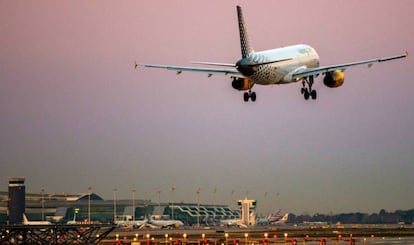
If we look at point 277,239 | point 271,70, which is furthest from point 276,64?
point 277,239

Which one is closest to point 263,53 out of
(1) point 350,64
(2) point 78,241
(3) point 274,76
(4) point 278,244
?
(3) point 274,76

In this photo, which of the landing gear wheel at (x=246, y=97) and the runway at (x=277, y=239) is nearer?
the landing gear wheel at (x=246, y=97)

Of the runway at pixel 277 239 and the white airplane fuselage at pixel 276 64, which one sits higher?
the white airplane fuselage at pixel 276 64

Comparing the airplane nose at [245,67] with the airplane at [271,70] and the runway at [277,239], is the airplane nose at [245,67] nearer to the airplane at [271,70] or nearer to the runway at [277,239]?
the airplane at [271,70]

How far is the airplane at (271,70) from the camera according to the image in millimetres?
117875

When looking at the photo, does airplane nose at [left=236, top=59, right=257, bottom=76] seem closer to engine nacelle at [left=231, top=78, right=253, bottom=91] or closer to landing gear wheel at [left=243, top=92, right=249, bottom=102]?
engine nacelle at [left=231, top=78, right=253, bottom=91]

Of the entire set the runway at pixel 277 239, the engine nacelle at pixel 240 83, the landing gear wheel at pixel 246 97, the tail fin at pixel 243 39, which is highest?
the tail fin at pixel 243 39

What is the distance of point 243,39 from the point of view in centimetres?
12131

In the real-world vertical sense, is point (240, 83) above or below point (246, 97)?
above

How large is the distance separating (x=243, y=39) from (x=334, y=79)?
40.6 ft

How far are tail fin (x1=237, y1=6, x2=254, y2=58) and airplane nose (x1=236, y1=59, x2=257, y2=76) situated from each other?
3.05 metres

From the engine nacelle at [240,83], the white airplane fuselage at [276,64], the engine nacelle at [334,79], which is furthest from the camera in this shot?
the engine nacelle at [240,83]

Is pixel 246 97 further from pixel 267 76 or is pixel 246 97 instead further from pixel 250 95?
pixel 267 76

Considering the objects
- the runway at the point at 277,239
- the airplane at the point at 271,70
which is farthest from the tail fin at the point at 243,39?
the runway at the point at 277,239
